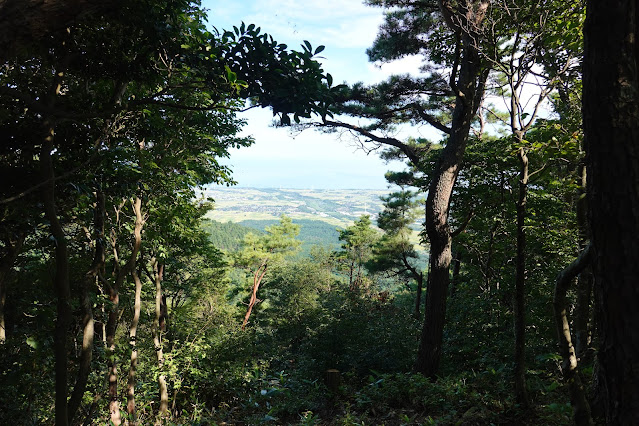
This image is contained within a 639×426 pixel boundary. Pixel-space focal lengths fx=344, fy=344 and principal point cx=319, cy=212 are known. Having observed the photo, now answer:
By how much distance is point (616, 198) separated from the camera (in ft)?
4.54

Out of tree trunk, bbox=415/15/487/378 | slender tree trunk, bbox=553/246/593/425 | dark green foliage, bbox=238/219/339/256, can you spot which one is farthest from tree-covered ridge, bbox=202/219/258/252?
slender tree trunk, bbox=553/246/593/425

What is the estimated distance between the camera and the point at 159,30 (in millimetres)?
2613

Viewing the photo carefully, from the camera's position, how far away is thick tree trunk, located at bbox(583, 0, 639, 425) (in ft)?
4.45

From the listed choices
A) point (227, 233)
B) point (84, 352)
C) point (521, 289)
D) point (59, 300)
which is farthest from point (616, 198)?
point (227, 233)

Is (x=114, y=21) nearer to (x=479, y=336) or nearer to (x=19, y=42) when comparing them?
(x=19, y=42)

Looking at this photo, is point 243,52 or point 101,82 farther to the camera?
point 101,82

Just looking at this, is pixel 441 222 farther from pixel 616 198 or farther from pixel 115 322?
pixel 115 322

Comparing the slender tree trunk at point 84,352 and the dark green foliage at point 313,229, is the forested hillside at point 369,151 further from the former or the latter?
the dark green foliage at point 313,229

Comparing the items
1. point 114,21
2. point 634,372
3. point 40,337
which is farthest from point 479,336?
point 114,21

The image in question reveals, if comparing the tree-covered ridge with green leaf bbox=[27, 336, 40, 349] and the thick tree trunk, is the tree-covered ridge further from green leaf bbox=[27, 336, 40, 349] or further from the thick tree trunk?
the thick tree trunk

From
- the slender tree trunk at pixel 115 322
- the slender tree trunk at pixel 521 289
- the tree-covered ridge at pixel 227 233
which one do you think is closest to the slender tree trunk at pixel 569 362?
the slender tree trunk at pixel 521 289

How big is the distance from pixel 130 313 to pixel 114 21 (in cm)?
895

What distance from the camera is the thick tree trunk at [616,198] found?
53.4 inches

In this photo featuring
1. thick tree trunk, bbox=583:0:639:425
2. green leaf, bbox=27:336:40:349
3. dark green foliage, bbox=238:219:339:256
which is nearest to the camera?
thick tree trunk, bbox=583:0:639:425
